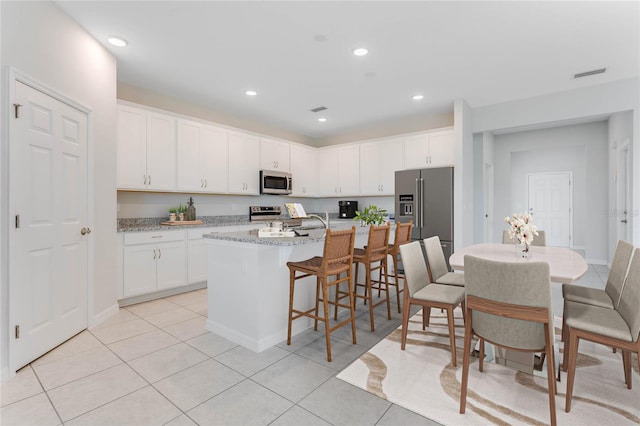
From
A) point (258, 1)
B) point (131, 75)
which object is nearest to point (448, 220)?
point (258, 1)

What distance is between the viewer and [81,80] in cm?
289

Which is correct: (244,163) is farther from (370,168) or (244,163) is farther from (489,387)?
(489,387)

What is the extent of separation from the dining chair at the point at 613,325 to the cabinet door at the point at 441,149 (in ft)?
11.2

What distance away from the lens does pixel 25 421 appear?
169 centimetres

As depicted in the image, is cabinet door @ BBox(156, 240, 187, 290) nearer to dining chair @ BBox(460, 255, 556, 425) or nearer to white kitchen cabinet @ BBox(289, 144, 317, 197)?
white kitchen cabinet @ BBox(289, 144, 317, 197)

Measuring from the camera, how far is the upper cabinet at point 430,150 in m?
5.14

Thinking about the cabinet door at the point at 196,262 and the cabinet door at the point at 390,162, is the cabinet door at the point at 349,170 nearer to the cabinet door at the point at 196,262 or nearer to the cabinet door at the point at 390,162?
the cabinet door at the point at 390,162

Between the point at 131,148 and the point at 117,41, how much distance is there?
1.25 metres

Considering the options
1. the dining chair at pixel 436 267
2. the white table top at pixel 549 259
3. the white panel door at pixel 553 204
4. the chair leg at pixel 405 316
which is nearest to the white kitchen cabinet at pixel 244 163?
the dining chair at pixel 436 267

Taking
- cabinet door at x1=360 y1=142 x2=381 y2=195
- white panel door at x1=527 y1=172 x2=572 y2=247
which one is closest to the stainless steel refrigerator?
cabinet door at x1=360 y1=142 x2=381 y2=195

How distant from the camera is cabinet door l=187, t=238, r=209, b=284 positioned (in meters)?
4.27

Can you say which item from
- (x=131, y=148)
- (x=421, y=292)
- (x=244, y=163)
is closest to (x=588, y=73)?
(x=421, y=292)

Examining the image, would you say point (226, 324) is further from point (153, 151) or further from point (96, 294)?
point (153, 151)

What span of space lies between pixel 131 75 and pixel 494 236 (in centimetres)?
726
